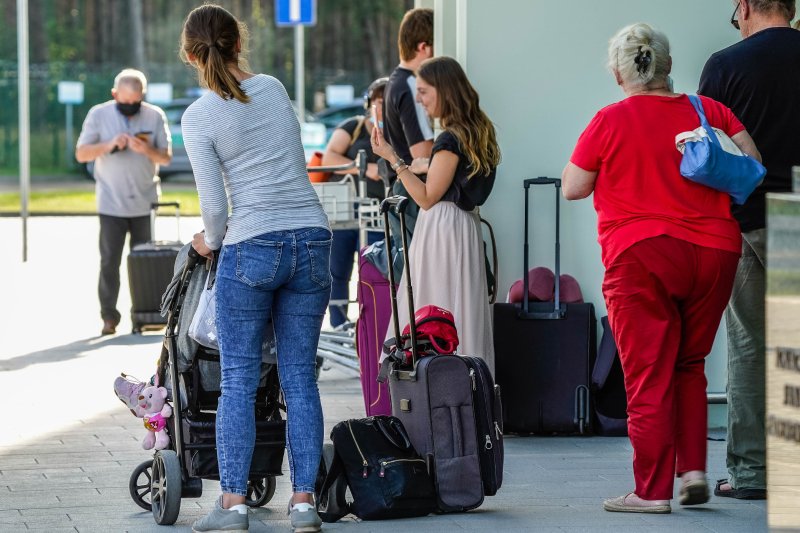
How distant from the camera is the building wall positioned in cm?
738

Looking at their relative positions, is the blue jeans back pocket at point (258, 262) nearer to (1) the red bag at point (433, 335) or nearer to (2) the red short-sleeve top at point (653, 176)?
(1) the red bag at point (433, 335)

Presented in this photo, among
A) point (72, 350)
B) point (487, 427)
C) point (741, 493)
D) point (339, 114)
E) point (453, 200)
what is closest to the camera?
point (487, 427)

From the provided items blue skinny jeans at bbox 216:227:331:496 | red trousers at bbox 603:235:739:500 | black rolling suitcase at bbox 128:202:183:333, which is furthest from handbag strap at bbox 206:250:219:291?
black rolling suitcase at bbox 128:202:183:333

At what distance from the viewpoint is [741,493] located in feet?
18.9

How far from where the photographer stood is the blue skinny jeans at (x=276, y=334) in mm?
4973

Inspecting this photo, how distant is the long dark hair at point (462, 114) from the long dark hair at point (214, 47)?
1.79 m

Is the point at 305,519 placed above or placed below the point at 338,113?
below

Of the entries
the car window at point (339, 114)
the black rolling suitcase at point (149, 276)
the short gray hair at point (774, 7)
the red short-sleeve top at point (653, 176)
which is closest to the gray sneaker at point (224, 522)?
the red short-sleeve top at point (653, 176)

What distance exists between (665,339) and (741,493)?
0.86 metres

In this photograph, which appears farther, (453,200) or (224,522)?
(453,200)

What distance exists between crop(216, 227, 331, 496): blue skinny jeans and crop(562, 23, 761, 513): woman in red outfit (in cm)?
106

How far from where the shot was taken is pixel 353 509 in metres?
5.35

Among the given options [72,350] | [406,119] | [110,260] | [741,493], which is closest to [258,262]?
[741,493]

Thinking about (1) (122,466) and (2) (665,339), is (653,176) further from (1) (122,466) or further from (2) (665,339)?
(1) (122,466)
